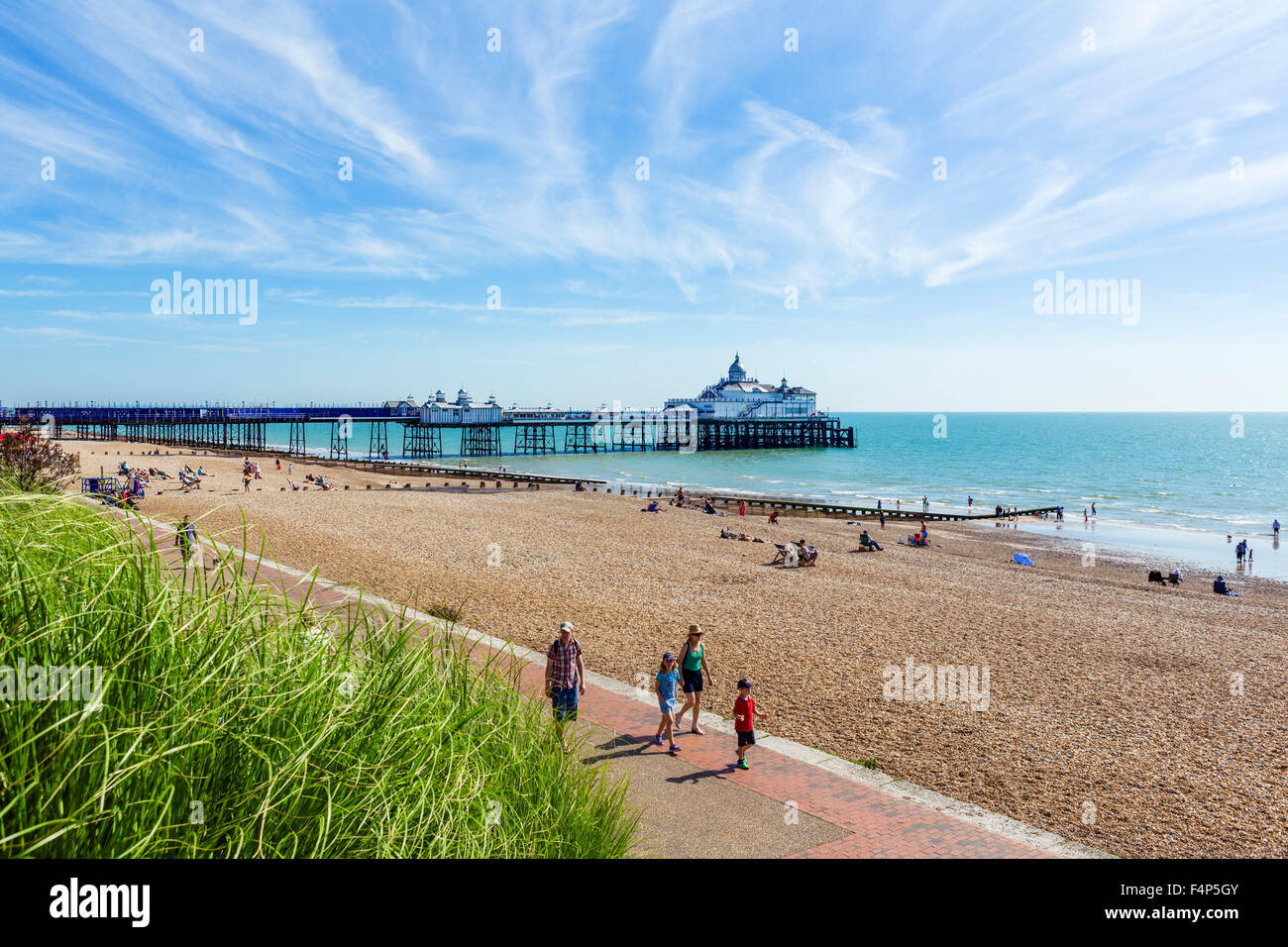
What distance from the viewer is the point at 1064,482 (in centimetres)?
6962

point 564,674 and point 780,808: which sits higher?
point 564,674

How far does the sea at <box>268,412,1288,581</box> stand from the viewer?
3969 centimetres

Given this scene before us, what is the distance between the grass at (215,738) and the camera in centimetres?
299

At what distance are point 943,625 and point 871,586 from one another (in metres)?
4.15

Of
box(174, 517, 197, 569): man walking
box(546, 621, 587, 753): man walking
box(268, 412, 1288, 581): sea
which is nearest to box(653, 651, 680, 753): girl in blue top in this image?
box(546, 621, 587, 753): man walking

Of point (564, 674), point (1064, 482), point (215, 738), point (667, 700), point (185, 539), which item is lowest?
point (1064, 482)

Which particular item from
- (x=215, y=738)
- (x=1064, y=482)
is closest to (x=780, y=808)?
(x=215, y=738)

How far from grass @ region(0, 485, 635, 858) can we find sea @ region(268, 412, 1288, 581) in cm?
3335

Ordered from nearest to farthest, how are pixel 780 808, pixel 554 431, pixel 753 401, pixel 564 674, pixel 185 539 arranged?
pixel 185 539 → pixel 780 808 → pixel 564 674 → pixel 554 431 → pixel 753 401

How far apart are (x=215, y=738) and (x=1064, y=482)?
253ft

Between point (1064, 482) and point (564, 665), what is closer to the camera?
point (564, 665)

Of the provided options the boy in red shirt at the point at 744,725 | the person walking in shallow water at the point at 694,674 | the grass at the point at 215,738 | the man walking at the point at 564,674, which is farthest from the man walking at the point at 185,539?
the person walking in shallow water at the point at 694,674

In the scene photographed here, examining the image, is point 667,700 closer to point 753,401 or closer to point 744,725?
point 744,725
